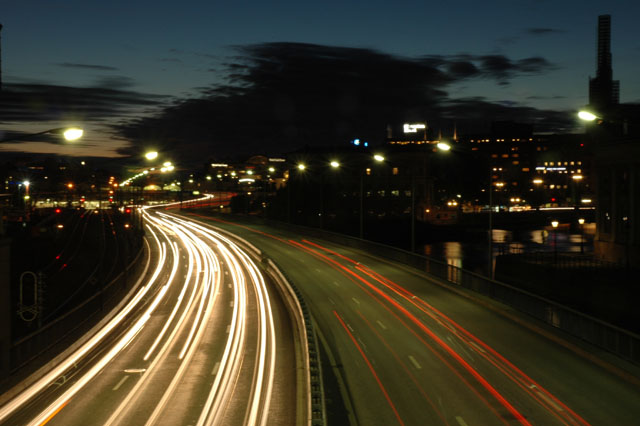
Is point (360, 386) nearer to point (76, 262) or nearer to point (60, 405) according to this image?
point (60, 405)

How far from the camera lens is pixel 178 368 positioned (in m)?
20.6

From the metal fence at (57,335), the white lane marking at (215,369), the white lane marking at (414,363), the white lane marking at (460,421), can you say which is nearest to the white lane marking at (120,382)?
the white lane marking at (215,369)

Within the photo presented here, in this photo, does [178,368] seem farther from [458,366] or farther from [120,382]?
[458,366]

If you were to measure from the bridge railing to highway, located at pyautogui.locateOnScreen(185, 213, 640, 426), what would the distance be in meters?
0.46

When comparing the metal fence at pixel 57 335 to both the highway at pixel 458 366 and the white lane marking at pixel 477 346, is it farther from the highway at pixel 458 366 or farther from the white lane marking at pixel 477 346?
the white lane marking at pixel 477 346

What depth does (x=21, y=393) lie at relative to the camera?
57.0 feet

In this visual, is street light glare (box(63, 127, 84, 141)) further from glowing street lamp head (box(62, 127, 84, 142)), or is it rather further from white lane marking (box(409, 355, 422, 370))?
white lane marking (box(409, 355, 422, 370))

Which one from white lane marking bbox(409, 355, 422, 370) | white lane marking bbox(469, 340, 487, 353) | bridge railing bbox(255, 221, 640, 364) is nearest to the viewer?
bridge railing bbox(255, 221, 640, 364)

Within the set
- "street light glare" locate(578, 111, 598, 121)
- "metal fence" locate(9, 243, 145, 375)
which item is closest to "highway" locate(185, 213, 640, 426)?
"street light glare" locate(578, 111, 598, 121)

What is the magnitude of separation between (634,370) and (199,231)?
78.9m

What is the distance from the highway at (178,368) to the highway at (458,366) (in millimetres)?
2285

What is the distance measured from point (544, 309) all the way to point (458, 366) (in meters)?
7.25

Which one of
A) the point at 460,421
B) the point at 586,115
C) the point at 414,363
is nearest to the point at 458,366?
the point at 414,363

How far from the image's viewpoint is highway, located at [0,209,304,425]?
51.7ft
